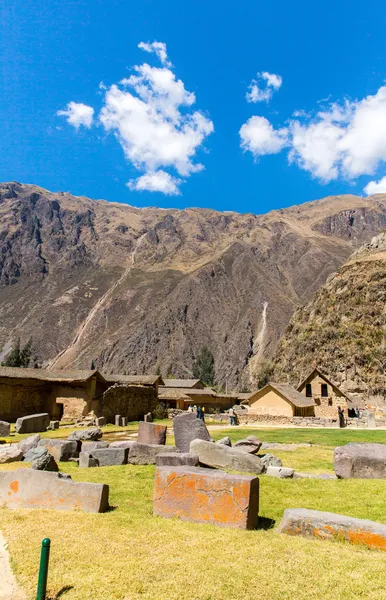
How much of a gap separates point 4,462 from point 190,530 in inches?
337

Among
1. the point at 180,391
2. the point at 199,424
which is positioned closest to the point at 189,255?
the point at 180,391

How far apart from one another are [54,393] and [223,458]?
24.4 m

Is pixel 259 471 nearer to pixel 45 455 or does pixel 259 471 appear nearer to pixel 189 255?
pixel 45 455

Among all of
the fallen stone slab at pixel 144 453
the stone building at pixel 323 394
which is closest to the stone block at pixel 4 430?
the fallen stone slab at pixel 144 453

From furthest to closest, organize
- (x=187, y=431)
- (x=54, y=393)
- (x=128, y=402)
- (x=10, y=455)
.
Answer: (x=128, y=402) → (x=54, y=393) → (x=187, y=431) → (x=10, y=455)

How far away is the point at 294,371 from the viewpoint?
72062 millimetres

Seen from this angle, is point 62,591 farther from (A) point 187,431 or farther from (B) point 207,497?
(A) point 187,431

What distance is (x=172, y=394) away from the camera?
5072 centimetres

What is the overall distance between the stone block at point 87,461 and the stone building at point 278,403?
116 feet

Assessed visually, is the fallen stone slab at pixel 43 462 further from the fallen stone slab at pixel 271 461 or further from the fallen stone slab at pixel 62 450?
the fallen stone slab at pixel 271 461

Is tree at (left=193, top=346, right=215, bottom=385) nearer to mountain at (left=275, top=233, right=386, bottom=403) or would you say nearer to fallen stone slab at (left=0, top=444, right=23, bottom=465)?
mountain at (left=275, top=233, right=386, bottom=403)

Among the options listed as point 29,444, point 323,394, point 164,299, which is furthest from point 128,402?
point 164,299

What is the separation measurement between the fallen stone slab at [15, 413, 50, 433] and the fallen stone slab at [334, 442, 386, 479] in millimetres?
18165

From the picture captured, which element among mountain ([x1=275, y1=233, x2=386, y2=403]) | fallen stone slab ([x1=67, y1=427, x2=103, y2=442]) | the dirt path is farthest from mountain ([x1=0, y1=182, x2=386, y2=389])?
the dirt path
